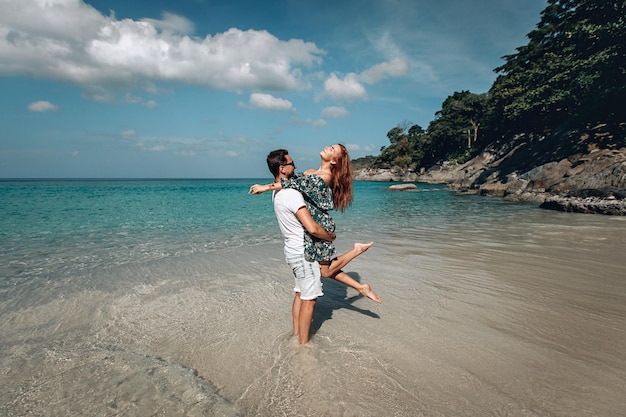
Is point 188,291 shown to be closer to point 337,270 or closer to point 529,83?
point 337,270

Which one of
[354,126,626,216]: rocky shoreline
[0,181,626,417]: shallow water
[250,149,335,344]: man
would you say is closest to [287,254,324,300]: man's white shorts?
[250,149,335,344]: man

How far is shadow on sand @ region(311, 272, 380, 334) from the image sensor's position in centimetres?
404

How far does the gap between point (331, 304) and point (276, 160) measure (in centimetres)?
240

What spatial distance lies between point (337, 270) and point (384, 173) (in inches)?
3678

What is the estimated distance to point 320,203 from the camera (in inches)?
124

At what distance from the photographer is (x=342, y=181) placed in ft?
11.1

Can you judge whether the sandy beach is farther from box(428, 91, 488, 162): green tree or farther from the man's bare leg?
box(428, 91, 488, 162): green tree

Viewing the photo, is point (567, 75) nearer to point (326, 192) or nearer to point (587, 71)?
point (587, 71)

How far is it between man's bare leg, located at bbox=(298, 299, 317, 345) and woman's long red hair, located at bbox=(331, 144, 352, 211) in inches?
42.6

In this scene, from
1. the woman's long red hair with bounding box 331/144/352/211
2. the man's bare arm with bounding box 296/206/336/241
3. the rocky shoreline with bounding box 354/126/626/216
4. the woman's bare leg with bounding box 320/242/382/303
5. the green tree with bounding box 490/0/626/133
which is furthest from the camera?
the green tree with bounding box 490/0/626/133

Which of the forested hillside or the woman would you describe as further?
the forested hillside

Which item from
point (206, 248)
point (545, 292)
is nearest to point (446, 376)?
point (545, 292)

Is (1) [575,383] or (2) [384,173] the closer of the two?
(1) [575,383]

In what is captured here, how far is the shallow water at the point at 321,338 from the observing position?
2467 mm
